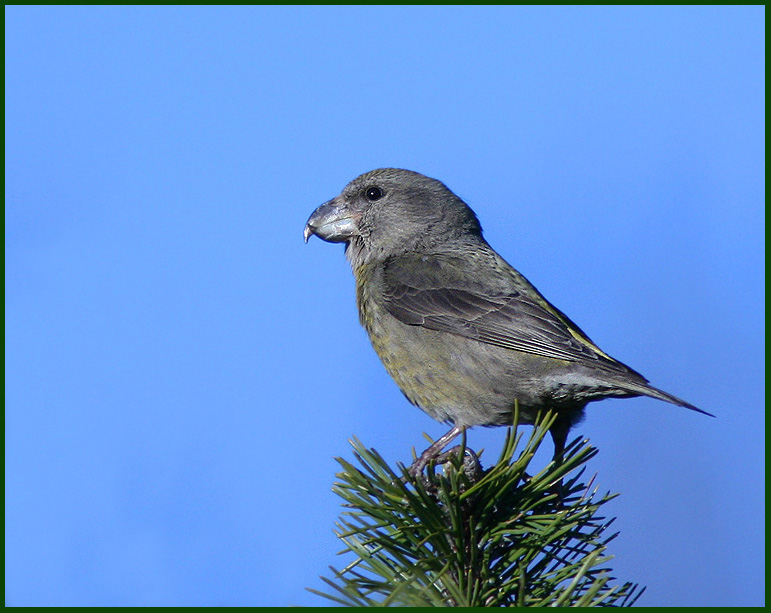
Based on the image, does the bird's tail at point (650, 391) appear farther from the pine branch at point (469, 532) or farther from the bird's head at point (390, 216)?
the bird's head at point (390, 216)

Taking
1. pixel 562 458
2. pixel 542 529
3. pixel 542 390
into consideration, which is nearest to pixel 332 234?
pixel 542 390

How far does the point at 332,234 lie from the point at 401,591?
326cm

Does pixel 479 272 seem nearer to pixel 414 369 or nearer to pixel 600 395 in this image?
pixel 414 369

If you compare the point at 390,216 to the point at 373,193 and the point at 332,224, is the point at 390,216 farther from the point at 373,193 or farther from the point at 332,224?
the point at 332,224

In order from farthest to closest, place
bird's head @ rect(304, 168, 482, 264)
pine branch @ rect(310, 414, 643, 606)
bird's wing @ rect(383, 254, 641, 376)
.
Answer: bird's head @ rect(304, 168, 482, 264)
bird's wing @ rect(383, 254, 641, 376)
pine branch @ rect(310, 414, 643, 606)

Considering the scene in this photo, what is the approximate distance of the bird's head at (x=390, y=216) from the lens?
17.4 feet

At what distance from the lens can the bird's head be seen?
530 centimetres

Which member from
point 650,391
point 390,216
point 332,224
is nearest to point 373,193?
point 390,216

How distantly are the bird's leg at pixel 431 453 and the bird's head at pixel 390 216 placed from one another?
143cm

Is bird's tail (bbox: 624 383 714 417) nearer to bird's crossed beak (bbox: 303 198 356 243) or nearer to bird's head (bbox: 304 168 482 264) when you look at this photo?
bird's head (bbox: 304 168 482 264)

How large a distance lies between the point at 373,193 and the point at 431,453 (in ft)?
6.99

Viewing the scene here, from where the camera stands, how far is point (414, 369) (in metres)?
4.40

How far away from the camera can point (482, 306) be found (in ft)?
14.7

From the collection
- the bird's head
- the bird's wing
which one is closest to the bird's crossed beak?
the bird's head
